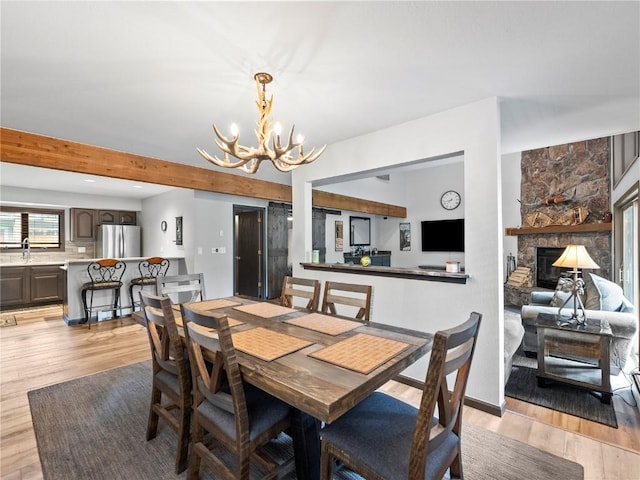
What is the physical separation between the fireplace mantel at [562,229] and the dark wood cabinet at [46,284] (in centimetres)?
907

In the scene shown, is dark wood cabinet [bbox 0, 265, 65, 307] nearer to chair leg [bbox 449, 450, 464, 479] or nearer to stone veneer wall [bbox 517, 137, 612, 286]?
chair leg [bbox 449, 450, 464, 479]

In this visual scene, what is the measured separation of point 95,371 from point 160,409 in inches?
66.0

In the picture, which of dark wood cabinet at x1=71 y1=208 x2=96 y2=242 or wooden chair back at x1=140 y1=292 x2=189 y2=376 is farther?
dark wood cabinet at x1=71 y1=208 x2=96 y2=242

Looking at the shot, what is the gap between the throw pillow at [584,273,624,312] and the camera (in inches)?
119

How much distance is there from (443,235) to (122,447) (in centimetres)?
745

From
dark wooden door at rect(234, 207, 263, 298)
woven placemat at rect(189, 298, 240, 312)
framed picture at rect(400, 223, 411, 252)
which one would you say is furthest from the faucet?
framed picture at rect(400, 223, 411, 252)

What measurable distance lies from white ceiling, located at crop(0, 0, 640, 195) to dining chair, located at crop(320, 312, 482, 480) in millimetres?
1508

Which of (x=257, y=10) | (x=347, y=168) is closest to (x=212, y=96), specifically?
A: (x=257, y=10)

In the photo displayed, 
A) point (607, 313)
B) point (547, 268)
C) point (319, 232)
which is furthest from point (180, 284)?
point (547, 268)

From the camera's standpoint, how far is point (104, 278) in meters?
4.85

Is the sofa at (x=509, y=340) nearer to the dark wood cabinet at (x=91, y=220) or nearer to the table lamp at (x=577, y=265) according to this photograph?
the table lamp at (x=577, y=265)

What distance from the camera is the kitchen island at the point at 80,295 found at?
15.1 feet

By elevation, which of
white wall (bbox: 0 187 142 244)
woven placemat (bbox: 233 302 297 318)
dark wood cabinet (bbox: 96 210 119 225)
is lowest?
woven placemat (bbox: 233 302 297 318)

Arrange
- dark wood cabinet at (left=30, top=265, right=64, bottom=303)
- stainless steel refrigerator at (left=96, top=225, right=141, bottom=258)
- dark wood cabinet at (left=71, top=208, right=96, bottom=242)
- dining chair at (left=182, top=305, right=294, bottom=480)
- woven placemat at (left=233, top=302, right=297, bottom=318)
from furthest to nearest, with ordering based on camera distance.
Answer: dark wood cabinet at (left=71, top=208, right=96, bottom=242)
stainless steel refrigerator at (left=96, top=225, right=141, bottom=258)
dark wood cabinet at (left=30, top=265, right=64, bottom=303)
woven placemat at (left=233, top=302, right=297, bottom=318)
dining chair at (left=182, top=305, right=294, bottom=480)
